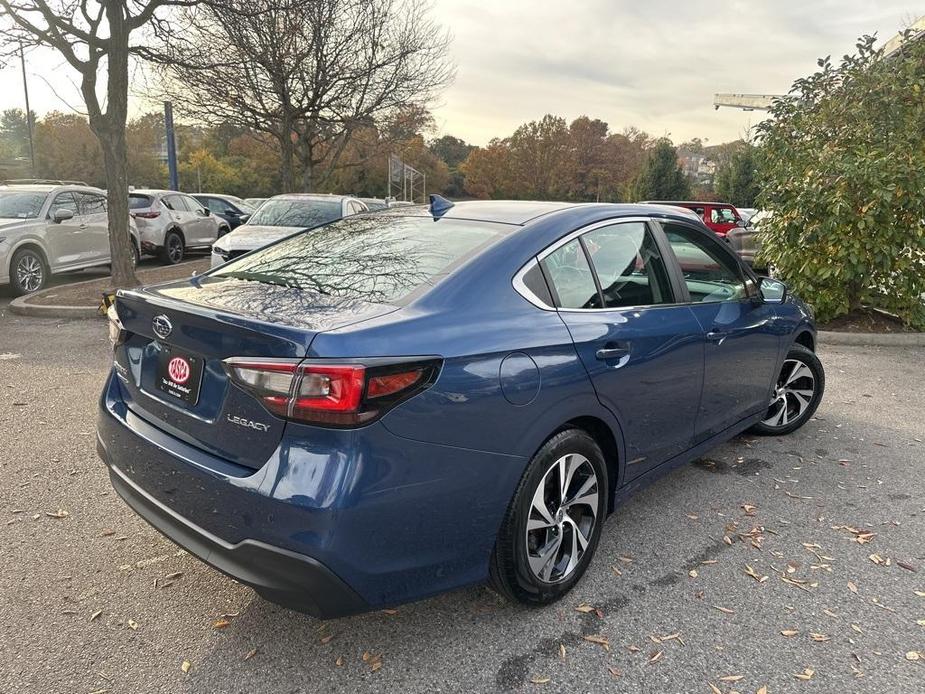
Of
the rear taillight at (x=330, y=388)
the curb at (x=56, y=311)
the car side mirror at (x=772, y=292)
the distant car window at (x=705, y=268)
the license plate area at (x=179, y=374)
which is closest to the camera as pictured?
the rear taillight at (x=330, y=388)

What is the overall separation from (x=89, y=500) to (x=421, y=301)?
7.86 ft

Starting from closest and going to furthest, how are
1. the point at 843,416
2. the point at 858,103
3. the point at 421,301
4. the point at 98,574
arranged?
the point at 421,301
the point at 98,574
the point at 843,416
the point at 858,103

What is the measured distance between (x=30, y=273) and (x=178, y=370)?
961cm

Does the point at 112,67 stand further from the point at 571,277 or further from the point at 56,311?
the point at 571,277

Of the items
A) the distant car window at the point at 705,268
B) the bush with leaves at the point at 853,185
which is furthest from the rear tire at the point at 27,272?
the bush with leaves at the point at 853,185

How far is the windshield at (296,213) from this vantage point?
35.2ft

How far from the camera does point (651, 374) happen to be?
3.03m

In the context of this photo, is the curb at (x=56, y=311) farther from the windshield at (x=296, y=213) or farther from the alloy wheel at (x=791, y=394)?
the alloy wheel at (x=791, y=394)

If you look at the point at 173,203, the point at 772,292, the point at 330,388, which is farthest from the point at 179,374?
the point at 173,203

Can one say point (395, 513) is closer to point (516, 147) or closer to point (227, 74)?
point (227, 74)

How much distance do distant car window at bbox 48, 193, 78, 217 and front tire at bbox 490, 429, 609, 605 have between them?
10.7 meters

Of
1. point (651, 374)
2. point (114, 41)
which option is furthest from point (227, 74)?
point (651, 374)

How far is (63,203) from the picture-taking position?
10.8 m

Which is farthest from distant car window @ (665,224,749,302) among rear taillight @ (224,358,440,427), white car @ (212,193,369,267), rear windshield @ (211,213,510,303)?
white car @ (212,193,369,267)
